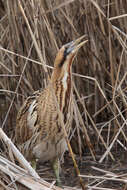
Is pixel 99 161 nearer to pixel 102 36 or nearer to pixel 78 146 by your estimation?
pixel 78 146

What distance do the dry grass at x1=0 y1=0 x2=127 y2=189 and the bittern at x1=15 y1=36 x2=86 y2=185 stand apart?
26 cm

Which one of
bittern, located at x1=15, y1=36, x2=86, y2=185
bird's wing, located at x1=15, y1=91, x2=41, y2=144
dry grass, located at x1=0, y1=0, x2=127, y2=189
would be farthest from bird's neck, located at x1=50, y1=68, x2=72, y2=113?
dry grass, located at x1=0, y1=0, x2=127, y2=189

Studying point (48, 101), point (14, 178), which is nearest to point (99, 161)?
point (48, 101)

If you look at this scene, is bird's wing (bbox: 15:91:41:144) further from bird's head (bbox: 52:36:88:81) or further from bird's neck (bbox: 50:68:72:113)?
bird's head (bbox: 52:36:88:81)

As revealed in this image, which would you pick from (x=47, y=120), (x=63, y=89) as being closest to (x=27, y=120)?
(x=47, y=120)

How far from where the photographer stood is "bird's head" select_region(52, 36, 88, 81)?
256 centimetres

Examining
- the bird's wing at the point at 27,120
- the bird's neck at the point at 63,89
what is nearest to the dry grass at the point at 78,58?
the bird's wing at the point at 27,120

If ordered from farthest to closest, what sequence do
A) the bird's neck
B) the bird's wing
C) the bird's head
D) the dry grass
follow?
the dry grass < the bird's wing < the bird's neck < the bird's head

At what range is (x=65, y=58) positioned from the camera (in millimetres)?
2596

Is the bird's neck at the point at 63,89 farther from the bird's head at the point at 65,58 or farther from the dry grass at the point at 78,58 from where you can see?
the dry grass at the point at 78,58

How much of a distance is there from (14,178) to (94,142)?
4.16ft

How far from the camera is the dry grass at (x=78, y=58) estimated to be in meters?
3.19

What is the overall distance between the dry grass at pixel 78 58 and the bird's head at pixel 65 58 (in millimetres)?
394

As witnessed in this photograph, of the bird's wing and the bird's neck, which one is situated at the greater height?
the bird's neck
